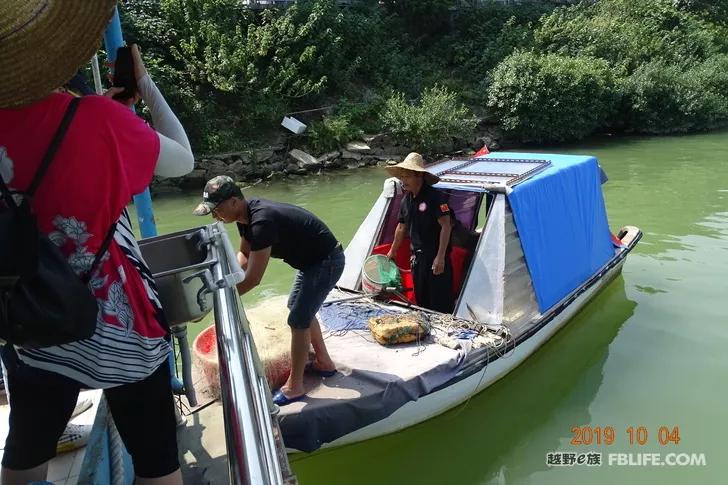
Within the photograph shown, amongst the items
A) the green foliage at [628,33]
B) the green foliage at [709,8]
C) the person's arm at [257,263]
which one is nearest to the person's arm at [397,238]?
the person's arm at [257,263]

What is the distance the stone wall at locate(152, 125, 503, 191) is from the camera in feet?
47.3

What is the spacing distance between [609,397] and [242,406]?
467cm

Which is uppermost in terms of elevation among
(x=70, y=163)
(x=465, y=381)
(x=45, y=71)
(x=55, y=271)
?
(x=45, y=71)

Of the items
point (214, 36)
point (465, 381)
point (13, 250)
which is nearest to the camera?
point (13, 250)

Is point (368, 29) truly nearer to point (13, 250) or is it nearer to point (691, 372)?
point (691, 372)

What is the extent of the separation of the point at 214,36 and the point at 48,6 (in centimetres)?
1567

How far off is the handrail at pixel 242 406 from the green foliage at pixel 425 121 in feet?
49.6

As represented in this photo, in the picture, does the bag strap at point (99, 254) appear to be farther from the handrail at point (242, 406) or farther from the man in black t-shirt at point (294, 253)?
the man in black t-shirt at point (294, 253)

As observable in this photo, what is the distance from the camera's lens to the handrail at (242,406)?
1117 mm

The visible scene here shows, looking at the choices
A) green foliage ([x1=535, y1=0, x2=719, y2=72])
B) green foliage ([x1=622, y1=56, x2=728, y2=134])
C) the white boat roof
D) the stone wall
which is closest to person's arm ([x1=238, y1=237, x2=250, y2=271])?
the white boat roof

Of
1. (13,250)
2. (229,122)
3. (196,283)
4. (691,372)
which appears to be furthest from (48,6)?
(229,122)

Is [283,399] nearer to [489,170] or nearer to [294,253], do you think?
[294,253]

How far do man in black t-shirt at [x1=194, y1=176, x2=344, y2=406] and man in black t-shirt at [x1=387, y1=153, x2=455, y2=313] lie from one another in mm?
1543

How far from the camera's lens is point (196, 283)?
2.07 metres
